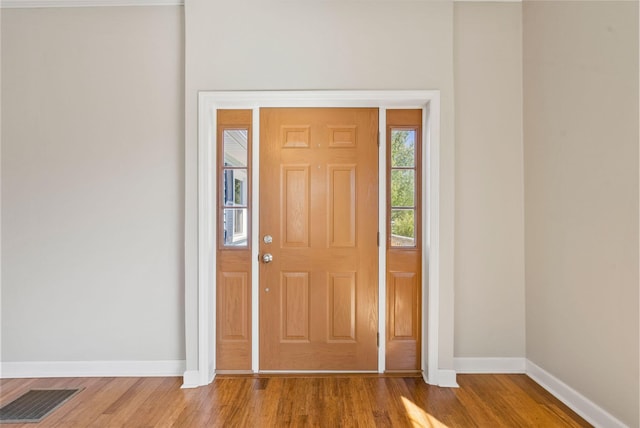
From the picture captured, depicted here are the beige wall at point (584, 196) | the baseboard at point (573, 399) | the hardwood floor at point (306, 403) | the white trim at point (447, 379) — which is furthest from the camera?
the white trim at point (447, 379)

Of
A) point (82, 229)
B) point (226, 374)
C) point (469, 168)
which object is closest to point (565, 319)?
point (469, 168)

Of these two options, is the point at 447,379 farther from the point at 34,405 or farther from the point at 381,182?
the point at 34,405

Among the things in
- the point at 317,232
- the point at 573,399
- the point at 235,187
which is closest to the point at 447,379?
the point at 573,399

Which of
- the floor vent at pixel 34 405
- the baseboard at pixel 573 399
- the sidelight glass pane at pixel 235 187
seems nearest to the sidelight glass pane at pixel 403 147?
the sidelight glass pane at pixel 235 187

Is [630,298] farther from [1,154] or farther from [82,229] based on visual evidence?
[1,154]

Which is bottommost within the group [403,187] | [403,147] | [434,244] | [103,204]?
[434,244]

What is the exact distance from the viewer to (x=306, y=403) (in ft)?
7.27

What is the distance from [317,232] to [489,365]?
5.65 feet

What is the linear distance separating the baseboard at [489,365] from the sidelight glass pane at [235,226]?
6.41 ft

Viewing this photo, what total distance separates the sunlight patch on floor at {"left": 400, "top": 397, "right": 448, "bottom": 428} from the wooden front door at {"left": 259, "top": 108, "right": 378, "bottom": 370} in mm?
556

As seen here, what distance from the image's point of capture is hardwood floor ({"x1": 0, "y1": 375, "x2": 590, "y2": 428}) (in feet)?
6.66

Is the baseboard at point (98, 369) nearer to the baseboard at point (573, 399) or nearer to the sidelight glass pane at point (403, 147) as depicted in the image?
the sidelight glass pane at point (403, 147)

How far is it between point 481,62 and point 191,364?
323cm

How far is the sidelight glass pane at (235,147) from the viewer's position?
8.81 feet
